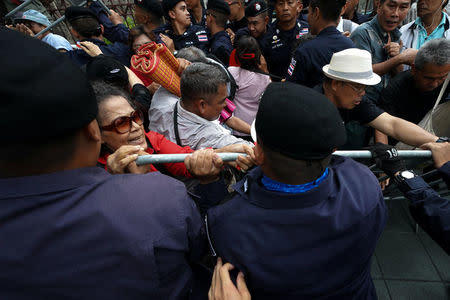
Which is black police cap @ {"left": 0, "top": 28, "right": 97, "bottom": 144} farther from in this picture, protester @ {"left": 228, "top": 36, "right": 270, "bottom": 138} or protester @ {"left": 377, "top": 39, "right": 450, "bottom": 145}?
protester @ {"left": 377, "top": 39, "right": 450, "bottom": 145}

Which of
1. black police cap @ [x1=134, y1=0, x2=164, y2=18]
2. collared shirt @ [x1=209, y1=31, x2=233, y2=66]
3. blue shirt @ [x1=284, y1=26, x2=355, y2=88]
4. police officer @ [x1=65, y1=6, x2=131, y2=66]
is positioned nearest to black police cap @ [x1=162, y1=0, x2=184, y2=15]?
black police cap @ [x1=134, y1=0, x2=164, y2=18]

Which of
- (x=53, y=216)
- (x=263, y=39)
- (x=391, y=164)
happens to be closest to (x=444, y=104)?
(x=391, y=164)

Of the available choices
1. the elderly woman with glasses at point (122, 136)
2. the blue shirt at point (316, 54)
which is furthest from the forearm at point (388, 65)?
the elderly woman with glasses at point (122, 136)

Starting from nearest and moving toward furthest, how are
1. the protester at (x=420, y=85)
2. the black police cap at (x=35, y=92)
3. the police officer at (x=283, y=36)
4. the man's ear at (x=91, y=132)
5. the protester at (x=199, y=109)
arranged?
the black police cap at (x=35, y=92) → the man's ear at (x=91, y=132) → the protester at (x=199, y=109) → the protester at (x=420, y=85) → the police officer at (x=283, y=36)

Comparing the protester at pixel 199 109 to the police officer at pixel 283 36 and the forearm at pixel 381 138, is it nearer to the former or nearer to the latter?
the forearm at pixel 381 138

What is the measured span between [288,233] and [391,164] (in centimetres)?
121

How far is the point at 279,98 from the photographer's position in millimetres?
1034

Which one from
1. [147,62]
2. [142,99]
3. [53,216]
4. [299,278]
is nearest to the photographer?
[53,216]

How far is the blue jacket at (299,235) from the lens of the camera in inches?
41.8

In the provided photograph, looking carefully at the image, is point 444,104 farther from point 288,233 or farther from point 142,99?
point 142,99

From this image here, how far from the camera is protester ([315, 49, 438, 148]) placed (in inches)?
88.4

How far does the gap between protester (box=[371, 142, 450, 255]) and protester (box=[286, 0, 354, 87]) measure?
5.08 ft

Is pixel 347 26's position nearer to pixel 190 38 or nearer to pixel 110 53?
pixel 190 38

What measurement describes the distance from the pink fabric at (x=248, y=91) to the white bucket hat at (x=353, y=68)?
3.85 feet
